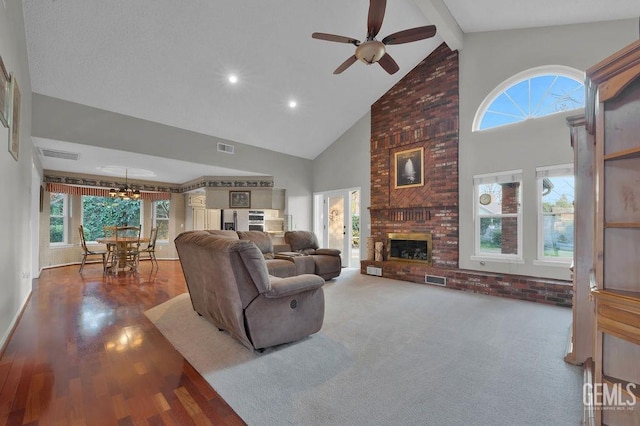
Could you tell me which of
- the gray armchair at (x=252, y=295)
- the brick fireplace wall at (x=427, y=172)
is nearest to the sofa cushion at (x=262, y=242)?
the brick fireplace wall at (x=427, y=172)

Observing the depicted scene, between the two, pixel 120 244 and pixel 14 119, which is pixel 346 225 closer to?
pixel 120 244

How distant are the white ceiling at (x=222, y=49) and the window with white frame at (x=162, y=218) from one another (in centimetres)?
302

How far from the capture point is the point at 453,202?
5152 millimetres

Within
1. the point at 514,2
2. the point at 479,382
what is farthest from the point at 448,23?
the point at 479,382

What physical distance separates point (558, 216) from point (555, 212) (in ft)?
0.23

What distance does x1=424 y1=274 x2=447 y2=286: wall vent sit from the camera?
5.02 metres

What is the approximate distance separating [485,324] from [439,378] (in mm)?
1502

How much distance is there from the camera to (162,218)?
344 inches

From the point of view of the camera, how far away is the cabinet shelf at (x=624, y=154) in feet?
3.92

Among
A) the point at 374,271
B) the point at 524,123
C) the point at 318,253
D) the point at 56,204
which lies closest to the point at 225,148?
the point at 318,253

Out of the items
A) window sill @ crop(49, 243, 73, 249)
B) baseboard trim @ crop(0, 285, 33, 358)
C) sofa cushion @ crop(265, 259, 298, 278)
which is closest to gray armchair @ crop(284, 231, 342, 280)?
sofa cushion @ crop(265, 259, 298, 278)

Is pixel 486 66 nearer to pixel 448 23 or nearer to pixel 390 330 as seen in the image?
pixel 448 23

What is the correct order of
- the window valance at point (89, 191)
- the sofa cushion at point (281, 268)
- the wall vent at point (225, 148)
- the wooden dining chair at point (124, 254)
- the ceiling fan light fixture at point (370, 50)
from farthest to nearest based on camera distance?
the window valance at point (89, 191)
the wall vent at point (225, 148)
the wooden dining chair at point (124, 254)
the sofa cushion at point (281, 268)
the ceiling fan light fixture at point (370, 50)

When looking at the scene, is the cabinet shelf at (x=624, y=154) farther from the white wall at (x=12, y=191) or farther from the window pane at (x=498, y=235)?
the white wall at (x=12, y=191)
